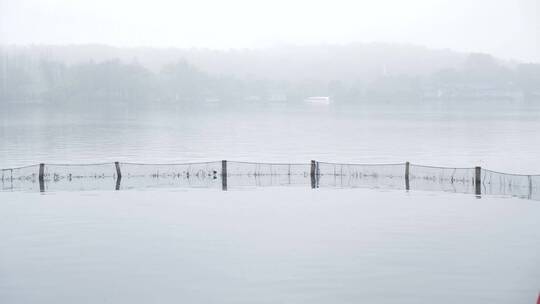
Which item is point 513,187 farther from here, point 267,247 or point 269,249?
point 269,249

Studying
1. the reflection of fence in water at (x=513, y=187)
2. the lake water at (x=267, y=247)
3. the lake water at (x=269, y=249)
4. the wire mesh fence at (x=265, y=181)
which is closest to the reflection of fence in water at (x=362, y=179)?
the wire mesh fence at (x=265, y=181)

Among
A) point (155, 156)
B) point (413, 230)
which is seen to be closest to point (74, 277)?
point (413, 230)

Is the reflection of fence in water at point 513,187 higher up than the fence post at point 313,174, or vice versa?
the fence post at point 313,174

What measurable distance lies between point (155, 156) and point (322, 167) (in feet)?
86.4

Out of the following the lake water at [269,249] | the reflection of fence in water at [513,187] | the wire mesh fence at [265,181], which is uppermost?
the wire mesh fence at [265,181]

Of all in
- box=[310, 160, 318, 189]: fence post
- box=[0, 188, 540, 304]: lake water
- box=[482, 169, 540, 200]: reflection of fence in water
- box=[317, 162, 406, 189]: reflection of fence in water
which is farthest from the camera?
box=[310, 160, 318, 189]: fence post

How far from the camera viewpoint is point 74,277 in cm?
2477

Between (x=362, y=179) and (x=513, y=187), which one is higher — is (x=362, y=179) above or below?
above

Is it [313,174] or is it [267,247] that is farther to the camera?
[313,174]

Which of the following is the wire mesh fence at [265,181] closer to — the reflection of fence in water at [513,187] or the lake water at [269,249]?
the reflection of fence in water at [513,187]

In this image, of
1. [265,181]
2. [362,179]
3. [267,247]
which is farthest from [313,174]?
[267,247]

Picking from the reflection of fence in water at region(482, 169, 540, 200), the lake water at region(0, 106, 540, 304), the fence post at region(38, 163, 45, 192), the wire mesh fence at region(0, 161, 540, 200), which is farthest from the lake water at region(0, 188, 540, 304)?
the wire mesh fence at region(0, 161, 540, 200)

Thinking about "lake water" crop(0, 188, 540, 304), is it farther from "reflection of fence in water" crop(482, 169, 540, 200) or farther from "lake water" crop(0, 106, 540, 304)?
"reflection of fence in water" crop(482, 169, 540, 200)

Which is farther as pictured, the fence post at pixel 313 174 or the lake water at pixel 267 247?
the fence post at pixel 313 174
